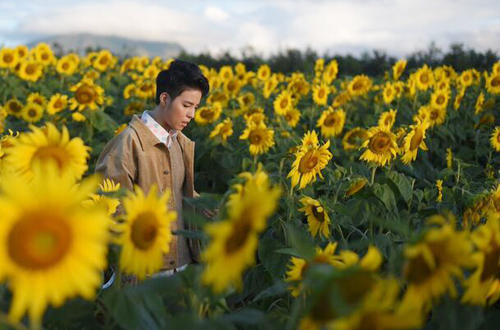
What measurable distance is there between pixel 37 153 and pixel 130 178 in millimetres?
1371

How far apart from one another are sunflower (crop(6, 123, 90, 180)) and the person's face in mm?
1397

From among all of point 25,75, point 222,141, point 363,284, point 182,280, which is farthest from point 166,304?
point 25,75

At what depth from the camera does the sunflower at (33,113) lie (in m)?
6.57

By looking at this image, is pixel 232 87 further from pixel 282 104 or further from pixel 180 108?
pixel 180 108

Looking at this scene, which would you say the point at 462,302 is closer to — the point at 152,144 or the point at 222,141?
the point at 152,144

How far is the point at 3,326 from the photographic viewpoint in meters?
1.22

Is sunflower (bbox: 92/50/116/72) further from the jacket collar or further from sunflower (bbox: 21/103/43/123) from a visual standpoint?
the jacket collar

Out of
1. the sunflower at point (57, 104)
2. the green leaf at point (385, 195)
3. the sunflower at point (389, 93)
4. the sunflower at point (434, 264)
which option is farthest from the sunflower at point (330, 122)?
the sunflower at point (434, 264)

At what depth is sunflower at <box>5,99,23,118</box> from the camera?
671 cm

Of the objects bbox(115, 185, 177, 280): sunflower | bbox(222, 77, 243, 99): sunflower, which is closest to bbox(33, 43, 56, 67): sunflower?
bbox(222, 77, 243, 99): sunflower

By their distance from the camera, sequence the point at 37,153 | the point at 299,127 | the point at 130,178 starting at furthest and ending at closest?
the point at 299,127
the point at 130,178
the point at 37,153

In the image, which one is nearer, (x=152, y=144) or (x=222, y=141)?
(x=152, y=144)

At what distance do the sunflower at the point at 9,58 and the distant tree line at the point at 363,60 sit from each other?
602 centimetres

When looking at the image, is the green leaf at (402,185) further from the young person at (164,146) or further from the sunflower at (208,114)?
the sunflower at (208,114)
